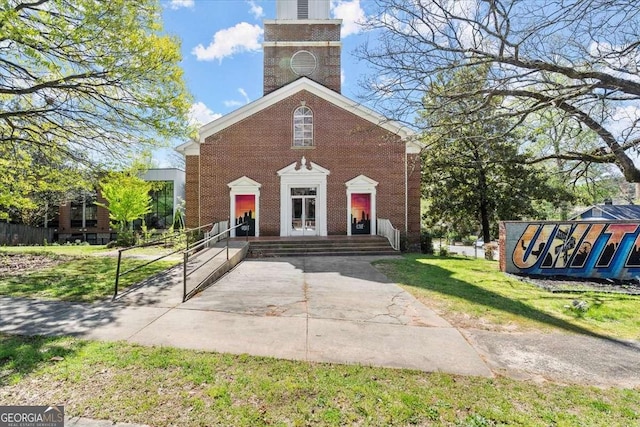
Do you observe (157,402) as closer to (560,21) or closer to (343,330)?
(343,330)

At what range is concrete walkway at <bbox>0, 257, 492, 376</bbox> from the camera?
14.1 ft

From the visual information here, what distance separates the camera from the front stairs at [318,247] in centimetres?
1410

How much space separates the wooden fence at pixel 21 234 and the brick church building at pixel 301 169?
16215 mm

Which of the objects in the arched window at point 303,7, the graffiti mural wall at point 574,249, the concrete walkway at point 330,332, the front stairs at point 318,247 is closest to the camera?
the concrete walkway at point 330,332

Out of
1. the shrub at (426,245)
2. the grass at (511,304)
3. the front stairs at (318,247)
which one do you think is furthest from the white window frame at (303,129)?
the grass at (511,304)

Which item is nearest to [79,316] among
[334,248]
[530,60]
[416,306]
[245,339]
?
[245,339]

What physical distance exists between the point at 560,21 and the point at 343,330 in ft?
19.6

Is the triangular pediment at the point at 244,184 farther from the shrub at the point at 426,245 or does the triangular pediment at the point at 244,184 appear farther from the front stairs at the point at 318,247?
the shrub at the point at 426,245

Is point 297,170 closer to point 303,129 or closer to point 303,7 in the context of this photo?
point 303,129

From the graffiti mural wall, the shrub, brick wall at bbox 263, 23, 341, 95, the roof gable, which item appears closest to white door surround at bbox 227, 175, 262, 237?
the roof gable

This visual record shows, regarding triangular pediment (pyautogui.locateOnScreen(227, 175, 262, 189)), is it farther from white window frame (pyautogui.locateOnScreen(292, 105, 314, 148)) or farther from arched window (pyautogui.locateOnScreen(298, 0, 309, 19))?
arched window (pyautogui.locateOnScreen(298, 0, 309, 19))

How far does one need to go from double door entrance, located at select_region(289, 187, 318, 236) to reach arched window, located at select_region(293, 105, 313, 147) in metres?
2.59

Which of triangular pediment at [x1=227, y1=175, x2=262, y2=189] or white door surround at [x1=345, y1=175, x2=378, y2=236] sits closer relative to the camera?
triangular pediment at [x1=227, y1=175, x2=262, y2=189]

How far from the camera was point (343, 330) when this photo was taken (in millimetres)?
5176
